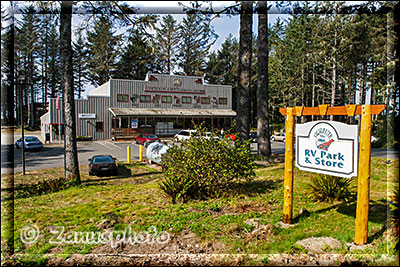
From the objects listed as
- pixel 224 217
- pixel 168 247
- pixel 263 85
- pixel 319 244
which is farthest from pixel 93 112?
pixel 319 244

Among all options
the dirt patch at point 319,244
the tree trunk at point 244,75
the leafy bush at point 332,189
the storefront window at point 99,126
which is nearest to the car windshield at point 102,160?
the tree trunk at point 244,75

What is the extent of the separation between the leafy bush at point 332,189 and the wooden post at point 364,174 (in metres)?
1.70

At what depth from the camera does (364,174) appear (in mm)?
4125

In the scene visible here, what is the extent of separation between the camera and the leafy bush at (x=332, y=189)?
19.3 feet

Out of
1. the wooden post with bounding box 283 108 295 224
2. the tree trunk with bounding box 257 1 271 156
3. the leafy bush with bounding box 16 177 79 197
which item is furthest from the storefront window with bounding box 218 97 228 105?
the wooden post with bounding box 283 108 295 224

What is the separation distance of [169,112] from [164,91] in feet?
9.09

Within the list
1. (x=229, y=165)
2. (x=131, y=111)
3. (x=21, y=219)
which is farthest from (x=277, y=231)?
(x=131, y=111)

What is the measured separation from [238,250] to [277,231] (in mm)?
911

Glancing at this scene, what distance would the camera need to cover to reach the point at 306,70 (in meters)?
33.9

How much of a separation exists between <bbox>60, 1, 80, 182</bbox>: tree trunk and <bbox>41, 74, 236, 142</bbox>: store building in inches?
794

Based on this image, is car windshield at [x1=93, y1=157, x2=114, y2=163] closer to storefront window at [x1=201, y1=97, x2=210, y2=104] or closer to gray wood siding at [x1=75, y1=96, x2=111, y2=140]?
gray wood siding at [x1=75, y1=96, x2=111, y2=140]

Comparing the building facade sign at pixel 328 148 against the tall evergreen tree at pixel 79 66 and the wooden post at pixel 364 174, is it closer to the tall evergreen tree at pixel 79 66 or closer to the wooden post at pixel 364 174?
the wooden post at pixel 364 174

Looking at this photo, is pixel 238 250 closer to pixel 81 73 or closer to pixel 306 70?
pixel 306 70

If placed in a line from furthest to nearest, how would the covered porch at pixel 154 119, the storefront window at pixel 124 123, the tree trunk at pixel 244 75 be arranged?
1. the storefront window at pixel 124 123
2. the covered porch at pixel 154 119
3. the tree trunk at pixel 244 75
